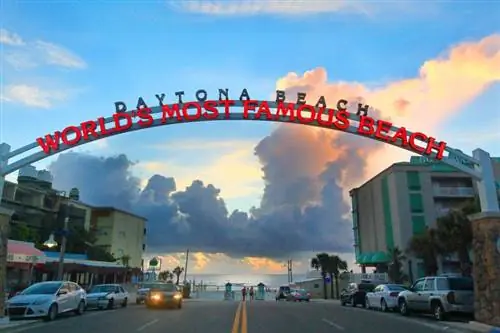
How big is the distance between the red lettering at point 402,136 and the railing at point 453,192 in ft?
144

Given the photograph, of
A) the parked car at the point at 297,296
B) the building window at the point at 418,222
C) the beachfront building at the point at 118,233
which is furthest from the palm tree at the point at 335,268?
the beachfront building at the point at 118,233

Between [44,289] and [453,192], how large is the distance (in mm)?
52516

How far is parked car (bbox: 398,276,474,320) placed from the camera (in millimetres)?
17781

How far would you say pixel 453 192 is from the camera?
58875mm

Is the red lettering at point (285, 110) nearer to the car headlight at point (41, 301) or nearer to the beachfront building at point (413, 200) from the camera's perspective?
the car headlight at point (41, 301)

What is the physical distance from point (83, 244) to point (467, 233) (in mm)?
53275

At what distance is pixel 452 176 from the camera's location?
198 feet

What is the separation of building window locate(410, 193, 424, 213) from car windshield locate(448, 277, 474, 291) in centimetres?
4106

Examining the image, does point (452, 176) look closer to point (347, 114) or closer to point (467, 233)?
point (467, 233)

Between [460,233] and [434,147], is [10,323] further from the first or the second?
[460,233]

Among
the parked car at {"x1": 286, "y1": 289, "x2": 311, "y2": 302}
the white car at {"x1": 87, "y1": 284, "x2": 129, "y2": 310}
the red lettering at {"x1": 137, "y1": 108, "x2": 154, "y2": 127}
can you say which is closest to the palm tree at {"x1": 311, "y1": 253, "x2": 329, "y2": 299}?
the parked car at {"x1": 286, "y1": 289, "x2": 311, "y2": 302}

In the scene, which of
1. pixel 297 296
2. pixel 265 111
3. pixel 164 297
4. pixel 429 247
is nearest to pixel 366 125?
pixel 265 111

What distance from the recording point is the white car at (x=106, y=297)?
25.7 metres

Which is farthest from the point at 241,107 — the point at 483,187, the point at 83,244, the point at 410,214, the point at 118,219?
the point at 118,219
